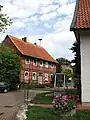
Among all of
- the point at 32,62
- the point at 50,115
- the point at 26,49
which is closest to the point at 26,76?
the point at 32,62

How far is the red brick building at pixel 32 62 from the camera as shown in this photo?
5783cm

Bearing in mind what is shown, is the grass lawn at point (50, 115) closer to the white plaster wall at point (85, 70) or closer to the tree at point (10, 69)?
the white plaster wall at point (85, 70)

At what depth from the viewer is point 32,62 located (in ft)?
201

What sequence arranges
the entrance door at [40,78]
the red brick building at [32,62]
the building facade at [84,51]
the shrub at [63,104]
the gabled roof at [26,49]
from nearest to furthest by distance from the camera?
the shrub at [63,104] < the building facade at [84,51] < the red brick building at [32,62] < the gabled roof at [26,49] < the entrance door at [40,78]

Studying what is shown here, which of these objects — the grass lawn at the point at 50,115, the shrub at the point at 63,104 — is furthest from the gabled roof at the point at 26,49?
the shrub at the point at 63,104

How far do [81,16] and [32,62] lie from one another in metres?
42.1

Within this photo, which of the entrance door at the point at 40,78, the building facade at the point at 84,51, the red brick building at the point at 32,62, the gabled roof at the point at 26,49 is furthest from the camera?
the entrance door at the point at 40,78

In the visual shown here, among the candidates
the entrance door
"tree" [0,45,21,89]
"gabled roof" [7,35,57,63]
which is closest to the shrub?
"tree" [0,45,21,89]

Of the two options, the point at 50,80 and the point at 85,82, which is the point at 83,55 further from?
the point at 50,80

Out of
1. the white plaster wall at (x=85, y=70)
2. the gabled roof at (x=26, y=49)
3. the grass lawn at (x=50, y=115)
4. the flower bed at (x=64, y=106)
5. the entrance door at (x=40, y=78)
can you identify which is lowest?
the grass lawn at (x=50, y=115)

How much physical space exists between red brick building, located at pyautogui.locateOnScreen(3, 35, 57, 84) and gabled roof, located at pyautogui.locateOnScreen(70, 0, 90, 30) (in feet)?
109

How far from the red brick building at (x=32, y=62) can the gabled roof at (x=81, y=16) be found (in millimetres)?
33205

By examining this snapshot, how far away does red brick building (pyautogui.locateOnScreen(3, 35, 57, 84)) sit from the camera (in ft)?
190

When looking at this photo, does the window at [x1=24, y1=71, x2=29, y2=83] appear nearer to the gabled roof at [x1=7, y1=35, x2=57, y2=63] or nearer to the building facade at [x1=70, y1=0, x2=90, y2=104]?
the gabled roof at [x1=7, y1=35, x2=57, y2=63]
